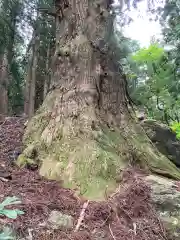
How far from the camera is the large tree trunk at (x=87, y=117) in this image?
3.91 meters

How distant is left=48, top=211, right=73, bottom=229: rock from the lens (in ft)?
9.32

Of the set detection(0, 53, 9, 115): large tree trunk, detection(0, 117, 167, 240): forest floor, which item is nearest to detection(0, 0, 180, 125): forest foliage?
detection(0, 53, 9, 115): large tree trunk

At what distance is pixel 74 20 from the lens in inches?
193

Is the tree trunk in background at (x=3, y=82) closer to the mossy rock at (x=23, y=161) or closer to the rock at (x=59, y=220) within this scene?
the mossy rock at (x=23, y=161)

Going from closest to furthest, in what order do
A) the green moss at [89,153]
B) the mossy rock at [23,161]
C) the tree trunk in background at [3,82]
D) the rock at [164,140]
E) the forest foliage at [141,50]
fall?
the green moss at [89,153] < the mossy rock at [23,161] < the rock at [164,140] < the forest foliage at [141,50] < the tree trunk in background at [3,82]

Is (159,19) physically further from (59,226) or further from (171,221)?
(59,226)

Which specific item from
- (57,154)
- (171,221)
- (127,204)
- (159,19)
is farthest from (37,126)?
(159,19)

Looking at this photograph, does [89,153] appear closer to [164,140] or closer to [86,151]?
[86,151]

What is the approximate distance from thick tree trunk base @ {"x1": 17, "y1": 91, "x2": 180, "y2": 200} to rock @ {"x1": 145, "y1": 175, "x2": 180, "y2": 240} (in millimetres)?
489

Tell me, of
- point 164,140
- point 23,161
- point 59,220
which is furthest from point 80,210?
point 164,140

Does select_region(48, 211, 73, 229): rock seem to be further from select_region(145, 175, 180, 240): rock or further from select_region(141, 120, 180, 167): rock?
select_region(141, 120, 180, 167): rock

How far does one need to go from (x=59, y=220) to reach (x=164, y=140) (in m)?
3.87

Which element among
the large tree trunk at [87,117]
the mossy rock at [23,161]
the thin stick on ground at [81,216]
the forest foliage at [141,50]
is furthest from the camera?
the forest foliage at [141,50]

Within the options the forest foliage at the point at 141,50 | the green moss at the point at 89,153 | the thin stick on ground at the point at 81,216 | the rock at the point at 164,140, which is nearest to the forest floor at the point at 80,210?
the thin stick on ground at the point at 81,216
